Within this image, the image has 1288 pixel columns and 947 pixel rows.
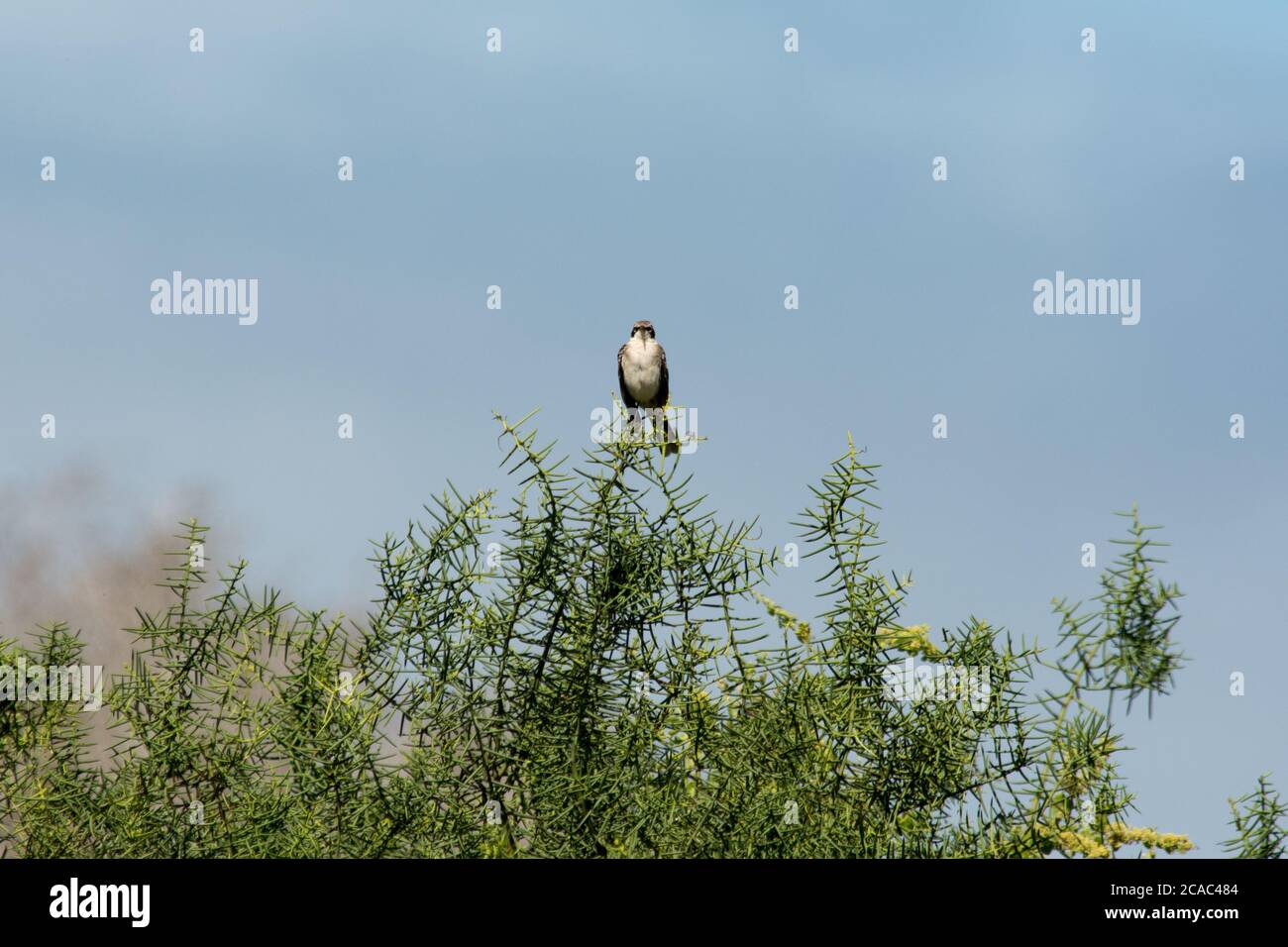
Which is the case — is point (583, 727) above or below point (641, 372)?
below

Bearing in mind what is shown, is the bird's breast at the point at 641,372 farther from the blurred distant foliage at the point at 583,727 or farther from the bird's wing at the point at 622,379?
the blurred distant foliage at the point at 583,727

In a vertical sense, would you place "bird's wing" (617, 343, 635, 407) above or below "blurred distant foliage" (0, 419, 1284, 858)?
above

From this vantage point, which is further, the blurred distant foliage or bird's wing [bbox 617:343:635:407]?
bird's wing [bbox 617:343:635:407]

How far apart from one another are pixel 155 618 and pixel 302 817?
66cm

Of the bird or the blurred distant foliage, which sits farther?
the bird

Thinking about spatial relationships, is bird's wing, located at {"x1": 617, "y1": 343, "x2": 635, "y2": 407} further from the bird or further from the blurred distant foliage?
the blurred distant foliage

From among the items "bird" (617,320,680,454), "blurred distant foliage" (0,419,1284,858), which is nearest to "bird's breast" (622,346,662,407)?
"bird" (617,320,680,454)

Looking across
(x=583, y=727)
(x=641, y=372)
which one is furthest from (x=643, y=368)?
(x=583, y=727)

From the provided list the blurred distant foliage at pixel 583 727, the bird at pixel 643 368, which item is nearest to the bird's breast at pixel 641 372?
the bird at pixel 643 368

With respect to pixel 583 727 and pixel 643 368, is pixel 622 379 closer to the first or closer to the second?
pixel 643 368

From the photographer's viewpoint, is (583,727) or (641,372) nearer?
(583,727)
